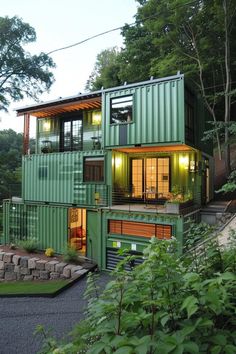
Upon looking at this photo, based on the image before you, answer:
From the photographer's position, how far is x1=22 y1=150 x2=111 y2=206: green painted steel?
14.0 m

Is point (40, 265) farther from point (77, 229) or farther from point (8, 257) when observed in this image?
point (77, 229)

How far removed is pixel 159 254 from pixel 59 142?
15952mm

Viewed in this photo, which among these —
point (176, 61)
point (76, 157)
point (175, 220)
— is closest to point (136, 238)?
point (175, 220)

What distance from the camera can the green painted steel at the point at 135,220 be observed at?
11156 mm

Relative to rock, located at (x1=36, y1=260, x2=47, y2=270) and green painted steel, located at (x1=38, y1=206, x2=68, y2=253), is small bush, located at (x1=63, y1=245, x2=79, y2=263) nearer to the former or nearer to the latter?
rock, located at (x1=36, y1=260, x2=47, y2=270)

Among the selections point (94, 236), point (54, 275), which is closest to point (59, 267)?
point (54, 275)

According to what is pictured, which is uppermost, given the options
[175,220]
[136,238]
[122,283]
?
[122,283]

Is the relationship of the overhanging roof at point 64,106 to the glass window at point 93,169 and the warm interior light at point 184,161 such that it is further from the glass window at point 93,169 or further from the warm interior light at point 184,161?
the warm interior light at point 184,161

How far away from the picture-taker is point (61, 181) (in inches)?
595

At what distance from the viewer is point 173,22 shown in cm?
1719

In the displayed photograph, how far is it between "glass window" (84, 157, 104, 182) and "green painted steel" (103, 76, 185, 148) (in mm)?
1008

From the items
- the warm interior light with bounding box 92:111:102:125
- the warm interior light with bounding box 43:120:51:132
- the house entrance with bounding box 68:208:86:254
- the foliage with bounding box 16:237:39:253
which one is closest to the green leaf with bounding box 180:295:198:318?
the house entrance with bounding box 68:208:86:254

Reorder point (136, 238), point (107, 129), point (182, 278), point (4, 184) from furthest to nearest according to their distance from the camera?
point (4, 184), point (107, 129), point (136, 238), point (182, 278)

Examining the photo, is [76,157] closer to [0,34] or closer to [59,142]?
[59,142]
